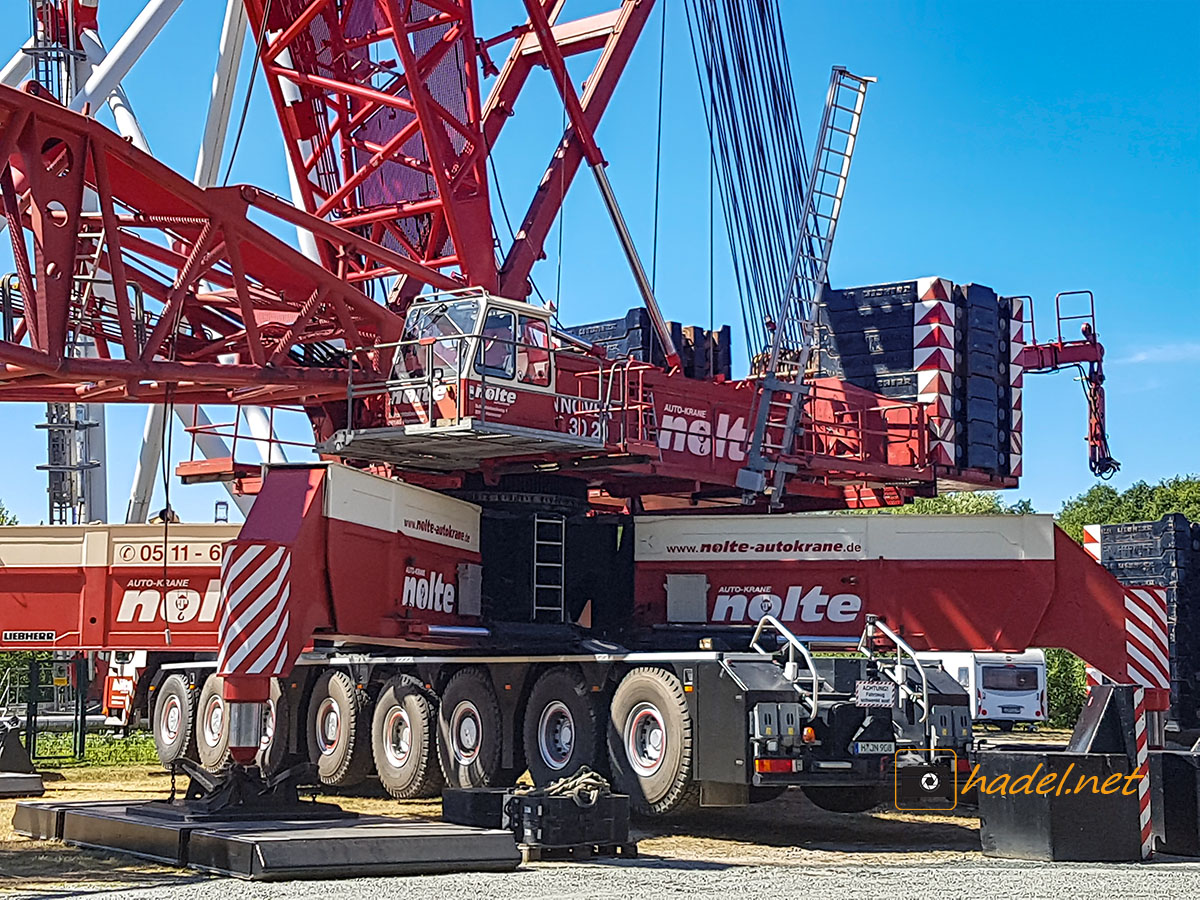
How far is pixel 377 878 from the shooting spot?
11508 millimetres

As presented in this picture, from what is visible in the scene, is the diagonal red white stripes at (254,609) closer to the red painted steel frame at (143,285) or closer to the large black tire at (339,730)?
the red painted steel frame at (143,285)

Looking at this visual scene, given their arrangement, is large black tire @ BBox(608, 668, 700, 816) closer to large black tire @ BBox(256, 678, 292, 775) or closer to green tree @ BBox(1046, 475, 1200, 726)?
large black tire @ BBox(256, 678, 292, 775)

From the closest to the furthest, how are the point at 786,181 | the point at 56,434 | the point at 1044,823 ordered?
the point at 1044,823, the point at 786,181, the point at 56,434

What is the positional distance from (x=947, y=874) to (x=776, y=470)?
8.63 meters

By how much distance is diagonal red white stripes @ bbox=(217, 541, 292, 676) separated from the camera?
599 inches

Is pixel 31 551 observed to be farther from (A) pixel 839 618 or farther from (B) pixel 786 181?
(B) pixel 786 181

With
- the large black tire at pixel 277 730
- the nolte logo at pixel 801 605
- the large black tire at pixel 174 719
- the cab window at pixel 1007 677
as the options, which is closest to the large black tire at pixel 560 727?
the nolte logo at pixel 801 605

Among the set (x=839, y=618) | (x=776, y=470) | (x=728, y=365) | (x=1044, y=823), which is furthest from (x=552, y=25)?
(x=1044, y=823)

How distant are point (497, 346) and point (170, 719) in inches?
351

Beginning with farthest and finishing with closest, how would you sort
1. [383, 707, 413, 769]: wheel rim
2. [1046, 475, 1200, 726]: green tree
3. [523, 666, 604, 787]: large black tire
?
[1046, 475, 1200, 726]: green tree, [383, 707, 413, 769]: wheel rim, [523, 666, 604, 787]: large black tire

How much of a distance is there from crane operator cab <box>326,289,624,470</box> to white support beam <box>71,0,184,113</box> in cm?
1143

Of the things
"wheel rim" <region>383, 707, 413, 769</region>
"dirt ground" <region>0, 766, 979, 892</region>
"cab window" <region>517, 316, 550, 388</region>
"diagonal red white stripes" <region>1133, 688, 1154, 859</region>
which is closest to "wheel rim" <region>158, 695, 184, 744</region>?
"dirt ground" <region>0, 766, 979, 892</region>

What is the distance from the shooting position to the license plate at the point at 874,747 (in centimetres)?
1455

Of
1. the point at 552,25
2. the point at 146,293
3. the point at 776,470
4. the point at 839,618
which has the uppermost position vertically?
the point at 552,25
